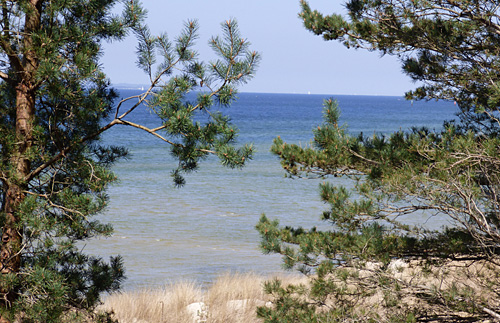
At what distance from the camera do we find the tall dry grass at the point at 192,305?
6559 mm

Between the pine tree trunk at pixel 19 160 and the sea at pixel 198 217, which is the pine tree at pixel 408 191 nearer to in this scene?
the sea at pixel 198 217

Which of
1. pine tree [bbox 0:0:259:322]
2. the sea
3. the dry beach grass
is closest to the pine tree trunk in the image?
pine tree [bbox 0:0:259:322]

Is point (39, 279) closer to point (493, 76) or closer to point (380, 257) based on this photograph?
point (380, 257)

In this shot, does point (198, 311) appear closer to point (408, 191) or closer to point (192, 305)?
point (192, 305)

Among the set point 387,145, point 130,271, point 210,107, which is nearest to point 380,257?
point 387,145

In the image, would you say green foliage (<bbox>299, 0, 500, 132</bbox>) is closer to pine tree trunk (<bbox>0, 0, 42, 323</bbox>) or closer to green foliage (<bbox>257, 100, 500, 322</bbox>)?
green foliage (<bbox>257, 100, 500, 322</bbox>)

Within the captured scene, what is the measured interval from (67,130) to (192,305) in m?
3.39

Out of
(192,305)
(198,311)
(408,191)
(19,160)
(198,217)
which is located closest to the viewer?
(19,160)

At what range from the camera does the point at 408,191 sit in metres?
4.61

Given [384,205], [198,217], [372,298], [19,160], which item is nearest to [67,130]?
[19,160]

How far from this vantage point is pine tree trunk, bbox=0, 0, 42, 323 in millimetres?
3885

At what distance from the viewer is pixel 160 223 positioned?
1359 centimetres

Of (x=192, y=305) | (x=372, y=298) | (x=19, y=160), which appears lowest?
(x=192, y=305)


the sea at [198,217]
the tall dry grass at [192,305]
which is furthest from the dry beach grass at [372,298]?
the sea at [198,217]
